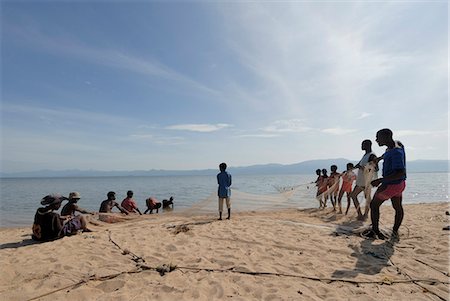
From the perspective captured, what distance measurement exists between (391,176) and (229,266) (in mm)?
3681

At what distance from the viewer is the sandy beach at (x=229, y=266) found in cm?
346

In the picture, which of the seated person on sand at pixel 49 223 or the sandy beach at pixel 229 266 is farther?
the seated person on sand at pixel 49 223

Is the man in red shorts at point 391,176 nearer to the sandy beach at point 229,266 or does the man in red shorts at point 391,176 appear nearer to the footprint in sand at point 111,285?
the sandy beach at point 229,266

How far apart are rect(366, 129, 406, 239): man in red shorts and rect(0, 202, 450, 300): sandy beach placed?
0.75 metres

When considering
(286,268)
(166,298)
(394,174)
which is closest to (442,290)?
(286,268)

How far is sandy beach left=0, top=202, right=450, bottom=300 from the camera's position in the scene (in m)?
3.46

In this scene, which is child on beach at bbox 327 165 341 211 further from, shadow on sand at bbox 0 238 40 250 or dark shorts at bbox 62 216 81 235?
shadow on sand at bbox 0 238 40 250

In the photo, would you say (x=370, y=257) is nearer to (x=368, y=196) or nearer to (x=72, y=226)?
(x=368, y=196)

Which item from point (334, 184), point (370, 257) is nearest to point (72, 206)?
point (370, 257)

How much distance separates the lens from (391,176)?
17.5ft

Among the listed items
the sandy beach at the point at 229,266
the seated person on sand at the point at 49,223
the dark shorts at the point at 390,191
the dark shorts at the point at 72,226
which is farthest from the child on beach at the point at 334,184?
the seated person on sand at the point at 49,223

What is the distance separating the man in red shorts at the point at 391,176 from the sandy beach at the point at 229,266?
751 mm

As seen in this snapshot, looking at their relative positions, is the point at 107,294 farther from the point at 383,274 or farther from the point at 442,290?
the point at 442,290

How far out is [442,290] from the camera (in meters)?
3.47
